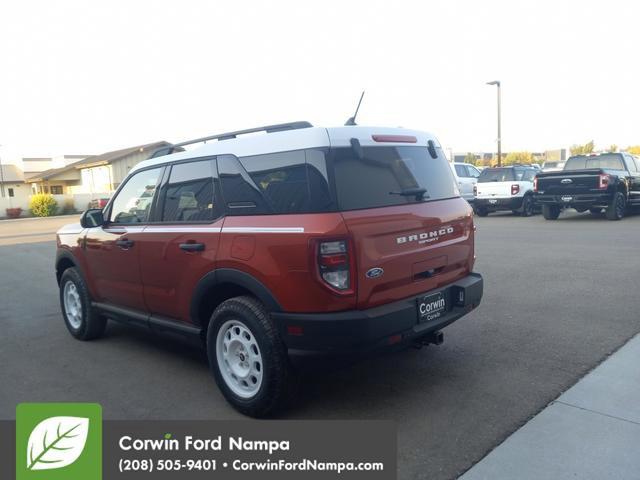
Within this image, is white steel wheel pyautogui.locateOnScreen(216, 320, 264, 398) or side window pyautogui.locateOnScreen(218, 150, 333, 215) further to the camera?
white steel wheel pyautogui.locateOnScreen(216, 320, 264, 398)

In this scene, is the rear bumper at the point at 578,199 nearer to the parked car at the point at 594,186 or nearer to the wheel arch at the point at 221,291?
the parked car at the point at 594,186

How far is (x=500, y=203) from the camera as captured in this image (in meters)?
18.5

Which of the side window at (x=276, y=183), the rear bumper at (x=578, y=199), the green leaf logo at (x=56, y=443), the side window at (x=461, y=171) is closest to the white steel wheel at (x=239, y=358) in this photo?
the side window at (x=276, y=183)

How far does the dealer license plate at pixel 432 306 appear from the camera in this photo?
3.83m

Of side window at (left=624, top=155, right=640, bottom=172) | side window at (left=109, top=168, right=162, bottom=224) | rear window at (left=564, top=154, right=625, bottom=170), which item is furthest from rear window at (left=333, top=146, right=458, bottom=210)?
side window at (left=624, top=155, right=640, bottom=172)

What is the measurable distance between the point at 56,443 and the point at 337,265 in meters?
2.04

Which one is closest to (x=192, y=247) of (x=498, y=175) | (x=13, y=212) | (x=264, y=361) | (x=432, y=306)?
(x=264, y=361)

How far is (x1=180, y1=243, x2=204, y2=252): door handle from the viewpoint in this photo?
4109 millimetres

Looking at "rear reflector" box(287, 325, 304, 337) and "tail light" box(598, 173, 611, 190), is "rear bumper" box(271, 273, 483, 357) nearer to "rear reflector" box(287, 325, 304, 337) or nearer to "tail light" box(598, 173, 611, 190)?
"rear reflector" box(287, 325, 304, 337)

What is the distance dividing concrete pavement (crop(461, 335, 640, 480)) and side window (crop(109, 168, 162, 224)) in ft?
11.2

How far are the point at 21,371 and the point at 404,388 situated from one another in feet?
11.3

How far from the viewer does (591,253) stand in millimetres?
9945

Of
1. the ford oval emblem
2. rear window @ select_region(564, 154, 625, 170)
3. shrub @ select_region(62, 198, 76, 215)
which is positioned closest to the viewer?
the ford oval emblem

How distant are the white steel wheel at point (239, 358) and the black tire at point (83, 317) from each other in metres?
2.30
